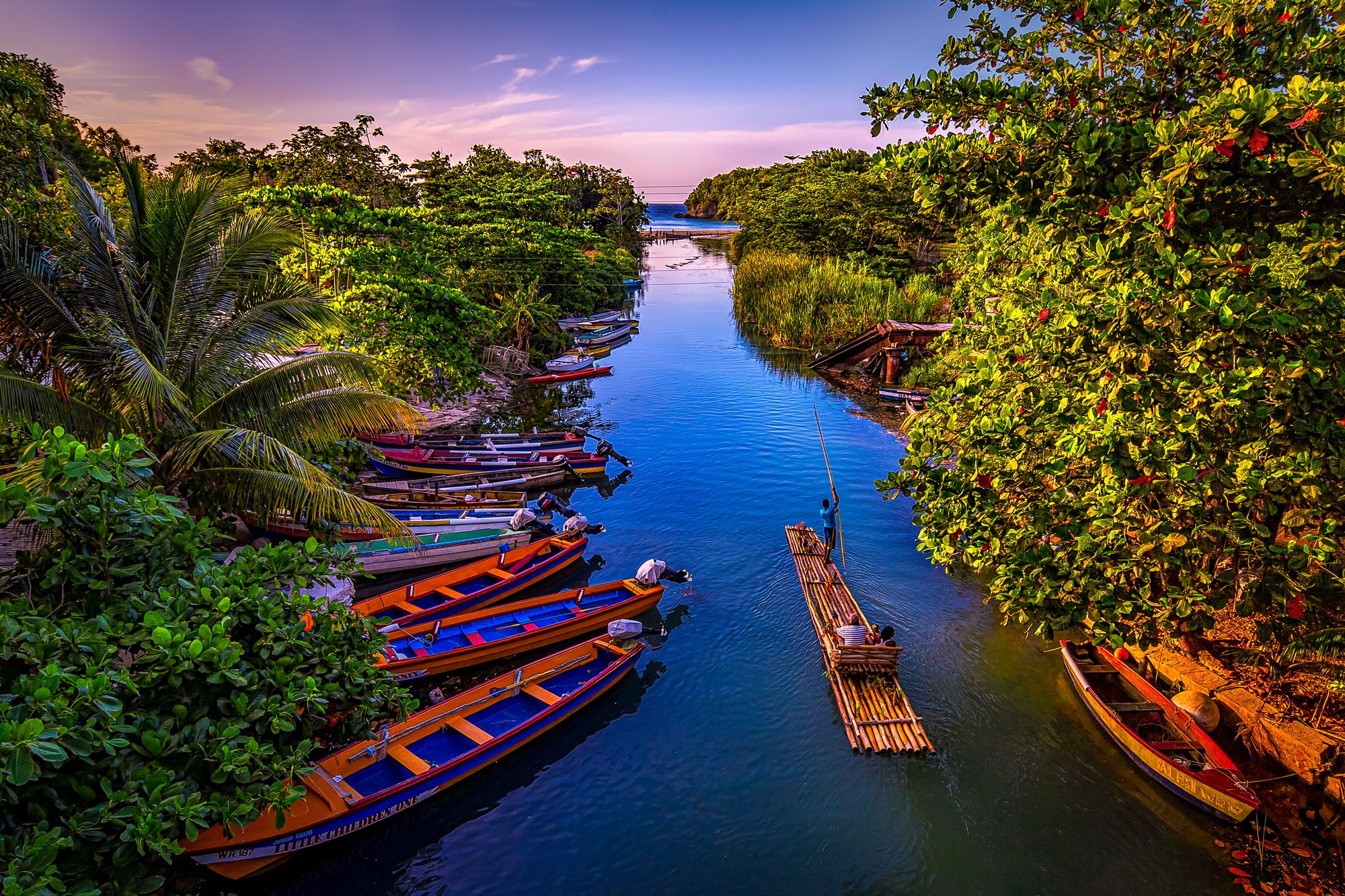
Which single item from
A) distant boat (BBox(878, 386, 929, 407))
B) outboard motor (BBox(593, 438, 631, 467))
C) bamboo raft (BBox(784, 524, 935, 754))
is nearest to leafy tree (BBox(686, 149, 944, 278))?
distant boat (BBox(878, 386, 929, 407))

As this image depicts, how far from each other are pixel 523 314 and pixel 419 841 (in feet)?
101

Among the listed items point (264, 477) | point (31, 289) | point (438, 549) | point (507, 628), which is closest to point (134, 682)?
point (264, 477)

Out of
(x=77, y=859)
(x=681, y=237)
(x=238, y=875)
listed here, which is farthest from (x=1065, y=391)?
(x=681, y=237)

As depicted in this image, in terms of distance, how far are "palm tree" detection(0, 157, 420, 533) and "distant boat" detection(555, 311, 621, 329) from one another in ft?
106

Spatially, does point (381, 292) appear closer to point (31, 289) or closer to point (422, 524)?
point (422, 524)

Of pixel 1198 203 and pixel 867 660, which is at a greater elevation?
pixel 1198 203

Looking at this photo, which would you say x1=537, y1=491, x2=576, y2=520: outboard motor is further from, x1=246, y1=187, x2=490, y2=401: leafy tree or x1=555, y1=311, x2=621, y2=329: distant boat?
x1=555, y1=311, x2=621, y2=329: distant boat

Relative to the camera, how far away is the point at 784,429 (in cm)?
2845

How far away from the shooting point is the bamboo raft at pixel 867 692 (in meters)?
11.4

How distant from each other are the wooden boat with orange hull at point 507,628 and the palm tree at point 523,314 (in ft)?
80.2

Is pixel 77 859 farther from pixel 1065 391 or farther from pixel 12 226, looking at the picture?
pixel 1065 391

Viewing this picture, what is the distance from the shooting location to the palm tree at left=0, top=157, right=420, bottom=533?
8.71 m

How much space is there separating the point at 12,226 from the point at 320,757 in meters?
8.39

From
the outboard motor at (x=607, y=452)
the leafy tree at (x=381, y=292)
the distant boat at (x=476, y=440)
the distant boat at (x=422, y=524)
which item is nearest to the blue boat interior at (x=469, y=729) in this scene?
the distant boat at (x=422, y=524)
